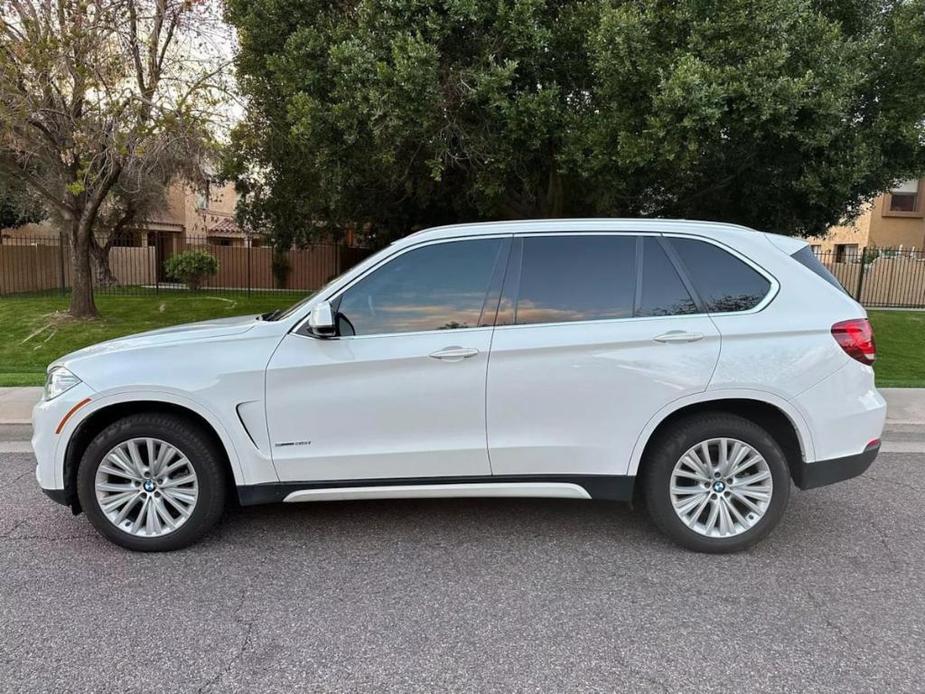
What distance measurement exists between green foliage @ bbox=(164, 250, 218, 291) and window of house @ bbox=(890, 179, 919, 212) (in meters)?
25.7

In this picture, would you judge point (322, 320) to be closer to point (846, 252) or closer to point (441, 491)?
point (441, 491)

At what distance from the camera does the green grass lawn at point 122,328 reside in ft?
31.0

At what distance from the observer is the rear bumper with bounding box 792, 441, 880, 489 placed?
375 cm

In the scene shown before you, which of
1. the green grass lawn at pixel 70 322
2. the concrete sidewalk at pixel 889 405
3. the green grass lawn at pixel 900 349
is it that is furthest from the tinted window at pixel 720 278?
the green grass lawn at pixel 70 322

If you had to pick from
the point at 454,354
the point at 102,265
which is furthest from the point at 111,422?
the point at 102,265

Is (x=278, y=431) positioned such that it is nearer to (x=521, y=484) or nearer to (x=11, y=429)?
(x=521, y=484)

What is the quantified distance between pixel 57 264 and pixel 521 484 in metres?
23.4

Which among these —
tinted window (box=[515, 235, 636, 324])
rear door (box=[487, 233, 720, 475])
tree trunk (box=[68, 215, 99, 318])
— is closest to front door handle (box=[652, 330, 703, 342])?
rear door (box=[487, 233, 720, 475])

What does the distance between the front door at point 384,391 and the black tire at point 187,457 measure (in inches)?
15.8

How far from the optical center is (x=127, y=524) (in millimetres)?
3785

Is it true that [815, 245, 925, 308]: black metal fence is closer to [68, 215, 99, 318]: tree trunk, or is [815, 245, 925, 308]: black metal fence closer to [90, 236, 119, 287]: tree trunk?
[68, 215, 99, 318]: tree trunk

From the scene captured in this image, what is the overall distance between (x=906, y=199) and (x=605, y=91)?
2408 cm

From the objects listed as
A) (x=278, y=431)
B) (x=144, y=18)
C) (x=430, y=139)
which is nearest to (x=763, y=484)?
(x=278, y=431)

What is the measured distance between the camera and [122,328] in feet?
39.6
